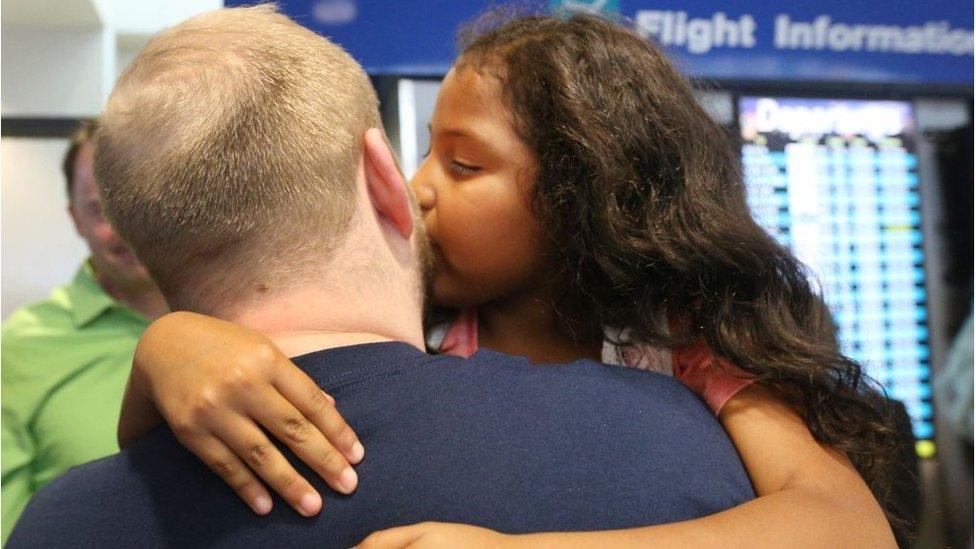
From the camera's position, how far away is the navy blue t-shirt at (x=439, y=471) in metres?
0.91

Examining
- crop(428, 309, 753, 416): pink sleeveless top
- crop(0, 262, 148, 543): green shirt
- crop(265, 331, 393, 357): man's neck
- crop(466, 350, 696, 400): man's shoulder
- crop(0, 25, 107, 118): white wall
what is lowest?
crop(0, 262, 148, 543): green shirt

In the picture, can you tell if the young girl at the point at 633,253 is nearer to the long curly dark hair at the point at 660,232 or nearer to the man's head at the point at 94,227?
the long curly dark hair at the point at 660,232

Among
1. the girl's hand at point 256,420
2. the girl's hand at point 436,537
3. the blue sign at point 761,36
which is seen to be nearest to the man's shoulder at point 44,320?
the blue sign at point 761,36

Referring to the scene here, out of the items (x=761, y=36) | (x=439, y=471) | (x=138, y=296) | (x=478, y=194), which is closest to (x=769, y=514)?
(x=439, y=471)

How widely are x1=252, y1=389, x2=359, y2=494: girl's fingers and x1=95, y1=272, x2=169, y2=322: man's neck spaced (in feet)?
5.67

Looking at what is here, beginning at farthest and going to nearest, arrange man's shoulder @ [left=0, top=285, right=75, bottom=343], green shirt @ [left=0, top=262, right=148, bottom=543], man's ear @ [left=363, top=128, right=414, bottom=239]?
man's shoulder @ [left=0, top=285, right=75, bottom=343], green shirt @ [left=0, top=262, right=148, bottom=543], man's ear @ [left=363, top=128, right=414, bottom=239]

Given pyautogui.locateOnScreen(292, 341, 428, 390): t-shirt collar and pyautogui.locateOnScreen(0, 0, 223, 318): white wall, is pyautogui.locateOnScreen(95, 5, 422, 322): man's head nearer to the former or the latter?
pyautogui.locateOnScreen(292, 341, 428, 390): t-shirt collar

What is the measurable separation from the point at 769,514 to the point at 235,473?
544 millimetres


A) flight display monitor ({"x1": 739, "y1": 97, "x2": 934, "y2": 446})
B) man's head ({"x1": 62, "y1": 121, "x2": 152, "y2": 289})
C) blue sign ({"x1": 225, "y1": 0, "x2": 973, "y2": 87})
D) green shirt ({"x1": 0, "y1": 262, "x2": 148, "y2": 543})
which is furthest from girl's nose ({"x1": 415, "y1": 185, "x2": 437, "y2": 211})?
flight display monitor ({"x1": 739, "y1": 97, "x2": 934, "y2": 446})

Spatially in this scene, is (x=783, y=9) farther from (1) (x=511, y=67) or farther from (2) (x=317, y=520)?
(2) (x=317, y=520)

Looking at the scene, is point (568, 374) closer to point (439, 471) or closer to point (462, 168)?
point (439, 471)

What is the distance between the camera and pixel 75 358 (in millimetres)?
2398

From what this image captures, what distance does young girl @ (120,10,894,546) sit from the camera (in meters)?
1.24

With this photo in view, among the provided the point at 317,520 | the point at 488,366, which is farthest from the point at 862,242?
the point at 317,520
